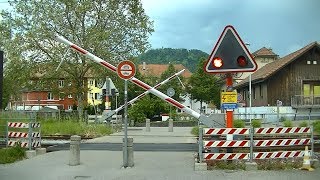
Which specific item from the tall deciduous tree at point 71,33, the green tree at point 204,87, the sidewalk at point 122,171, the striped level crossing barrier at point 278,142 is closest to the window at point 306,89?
the tall deciduous tree at point 71,33

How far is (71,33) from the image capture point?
37.0 metres

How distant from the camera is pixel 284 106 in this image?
45.9 metres

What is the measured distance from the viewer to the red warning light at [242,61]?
11.4 metres

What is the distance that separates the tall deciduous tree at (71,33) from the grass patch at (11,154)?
67.8ft

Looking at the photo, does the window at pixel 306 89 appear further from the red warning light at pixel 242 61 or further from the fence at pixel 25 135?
the red warning light at pixel 242 61

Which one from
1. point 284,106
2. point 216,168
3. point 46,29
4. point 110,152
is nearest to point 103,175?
point 216,168

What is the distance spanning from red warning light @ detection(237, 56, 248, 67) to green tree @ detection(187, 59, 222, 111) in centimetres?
6485

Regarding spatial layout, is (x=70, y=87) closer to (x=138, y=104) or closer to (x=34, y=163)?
(x=138, y=104)

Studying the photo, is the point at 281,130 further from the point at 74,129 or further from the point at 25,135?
the point at 74,129

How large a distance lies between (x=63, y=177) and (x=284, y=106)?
1479 inches

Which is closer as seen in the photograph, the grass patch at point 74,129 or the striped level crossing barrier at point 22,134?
the striped level crossing barrier at point 22,134

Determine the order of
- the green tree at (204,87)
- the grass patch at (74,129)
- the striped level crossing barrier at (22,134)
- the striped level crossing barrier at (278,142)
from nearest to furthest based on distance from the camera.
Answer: the striped level crossing barrier at (278,142) < the striped level crossing barrier at (22,134) < the grass patch at (74,129) < the green tree at (204,87)

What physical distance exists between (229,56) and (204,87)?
218ft

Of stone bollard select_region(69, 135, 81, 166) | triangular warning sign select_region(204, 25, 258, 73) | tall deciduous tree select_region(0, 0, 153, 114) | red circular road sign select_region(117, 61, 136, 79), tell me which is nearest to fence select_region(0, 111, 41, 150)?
stone bollard select_region(69, 135, 81, 166)
